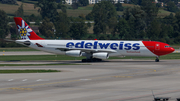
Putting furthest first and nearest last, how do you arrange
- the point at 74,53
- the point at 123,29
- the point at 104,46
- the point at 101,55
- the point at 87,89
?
the point at 123,29, the point at 104,46, the point at 74,53, the point at 101,55, the point at 87,89

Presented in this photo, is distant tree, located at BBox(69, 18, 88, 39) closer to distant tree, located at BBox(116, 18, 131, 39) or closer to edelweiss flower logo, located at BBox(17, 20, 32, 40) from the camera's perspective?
distant tree, located at BBox(116, 18, 131, 39)

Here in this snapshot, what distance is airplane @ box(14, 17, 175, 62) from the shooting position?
54.9 metres

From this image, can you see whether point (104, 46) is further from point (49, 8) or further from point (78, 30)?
point (49, 8)

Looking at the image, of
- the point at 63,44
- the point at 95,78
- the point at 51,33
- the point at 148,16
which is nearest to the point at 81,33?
the point at 51,33

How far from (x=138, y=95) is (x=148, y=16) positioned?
420 ft

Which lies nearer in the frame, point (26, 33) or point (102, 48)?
point (102, 48)

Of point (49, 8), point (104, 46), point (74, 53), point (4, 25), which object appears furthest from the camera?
point (49, 8)

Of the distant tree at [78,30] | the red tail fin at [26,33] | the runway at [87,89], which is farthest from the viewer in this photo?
the distant tree at [78,30]

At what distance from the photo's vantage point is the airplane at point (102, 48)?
180 ft

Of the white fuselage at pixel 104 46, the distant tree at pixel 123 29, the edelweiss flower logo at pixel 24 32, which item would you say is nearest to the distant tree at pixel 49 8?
the distant tree at pixel 123 29

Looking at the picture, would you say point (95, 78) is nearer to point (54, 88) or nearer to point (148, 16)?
point (54, 88)

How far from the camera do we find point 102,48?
5709cm

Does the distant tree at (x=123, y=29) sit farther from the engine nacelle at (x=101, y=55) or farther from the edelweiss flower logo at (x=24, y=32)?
the engine nacelle at (x=101, y=55)

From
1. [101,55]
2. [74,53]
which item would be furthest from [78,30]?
[101,55]
